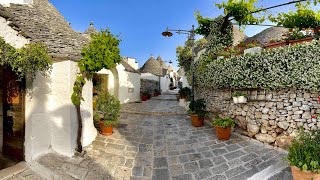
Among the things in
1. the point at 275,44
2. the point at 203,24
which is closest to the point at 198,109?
the point at 275,44

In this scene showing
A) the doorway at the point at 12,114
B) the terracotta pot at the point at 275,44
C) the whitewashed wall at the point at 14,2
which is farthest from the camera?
the terracotta pot at the point at 275,44

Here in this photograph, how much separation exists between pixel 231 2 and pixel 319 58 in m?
4.88

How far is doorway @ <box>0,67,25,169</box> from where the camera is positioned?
4359 mm

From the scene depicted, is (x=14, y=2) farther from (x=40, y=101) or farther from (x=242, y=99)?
(x=242, y=99)

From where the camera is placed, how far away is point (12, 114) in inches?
177

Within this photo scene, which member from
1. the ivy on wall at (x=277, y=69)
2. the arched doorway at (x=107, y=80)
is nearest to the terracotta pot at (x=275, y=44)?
the ivy on wall at (x=277, y=69)

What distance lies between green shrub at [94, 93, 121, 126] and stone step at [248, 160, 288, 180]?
15.0 ft

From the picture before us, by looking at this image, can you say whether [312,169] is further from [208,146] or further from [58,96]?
[58,96]

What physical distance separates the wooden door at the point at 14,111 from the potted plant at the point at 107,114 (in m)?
2.40

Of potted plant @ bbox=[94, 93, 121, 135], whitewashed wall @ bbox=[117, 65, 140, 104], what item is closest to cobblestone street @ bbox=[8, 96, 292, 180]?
potted plant @ bbox=[94, 93, 121, 135]

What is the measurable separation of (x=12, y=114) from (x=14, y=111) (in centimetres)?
12

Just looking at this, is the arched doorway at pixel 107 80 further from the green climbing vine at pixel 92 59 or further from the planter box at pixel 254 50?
the planter box at pixel 254 50

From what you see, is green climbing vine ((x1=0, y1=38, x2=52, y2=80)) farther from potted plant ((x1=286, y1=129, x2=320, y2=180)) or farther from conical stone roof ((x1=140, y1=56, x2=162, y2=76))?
conical stone roof ((x1=140, y1=56, x2=162, y2=76))

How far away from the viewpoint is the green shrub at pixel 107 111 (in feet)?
21.4
